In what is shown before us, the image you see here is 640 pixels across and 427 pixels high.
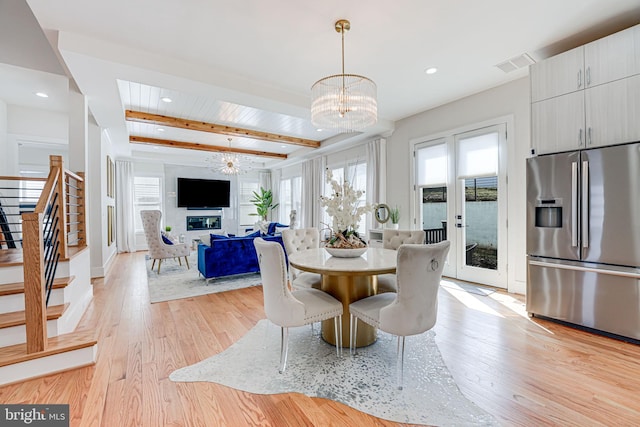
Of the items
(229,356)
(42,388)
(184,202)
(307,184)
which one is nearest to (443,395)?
(229,356)

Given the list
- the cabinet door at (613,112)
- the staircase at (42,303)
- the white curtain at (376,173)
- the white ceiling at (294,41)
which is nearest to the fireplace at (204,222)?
the white ceiling at (294,41)

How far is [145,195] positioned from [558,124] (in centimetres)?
947

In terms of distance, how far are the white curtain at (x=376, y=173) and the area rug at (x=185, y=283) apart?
9.16ft

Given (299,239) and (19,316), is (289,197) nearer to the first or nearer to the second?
(299,239)

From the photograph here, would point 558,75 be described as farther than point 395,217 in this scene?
No

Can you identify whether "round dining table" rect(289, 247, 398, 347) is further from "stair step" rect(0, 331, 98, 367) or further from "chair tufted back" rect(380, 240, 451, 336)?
"stair step" rect(0, 331, 98, 367)

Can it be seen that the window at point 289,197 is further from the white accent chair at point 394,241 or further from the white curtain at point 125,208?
the white accent chair at point 394,241

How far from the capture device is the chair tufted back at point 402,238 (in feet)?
10.2

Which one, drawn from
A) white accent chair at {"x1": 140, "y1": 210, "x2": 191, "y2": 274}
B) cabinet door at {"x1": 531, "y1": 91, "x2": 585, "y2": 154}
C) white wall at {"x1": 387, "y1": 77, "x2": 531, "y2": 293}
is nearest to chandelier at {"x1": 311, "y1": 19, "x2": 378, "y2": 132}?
cabinet door at {"x1": 531, "y1": 91, "x2": 585, "y2": 154}

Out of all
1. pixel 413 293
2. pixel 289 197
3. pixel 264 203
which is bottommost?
pixel 413 293

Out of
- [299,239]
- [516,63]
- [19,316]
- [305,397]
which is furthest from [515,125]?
[19,316]

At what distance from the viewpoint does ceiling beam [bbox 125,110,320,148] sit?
503 centimetres

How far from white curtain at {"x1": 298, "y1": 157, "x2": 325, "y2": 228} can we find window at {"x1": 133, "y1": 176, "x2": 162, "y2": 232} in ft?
14.6

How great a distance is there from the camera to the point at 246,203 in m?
10.1
